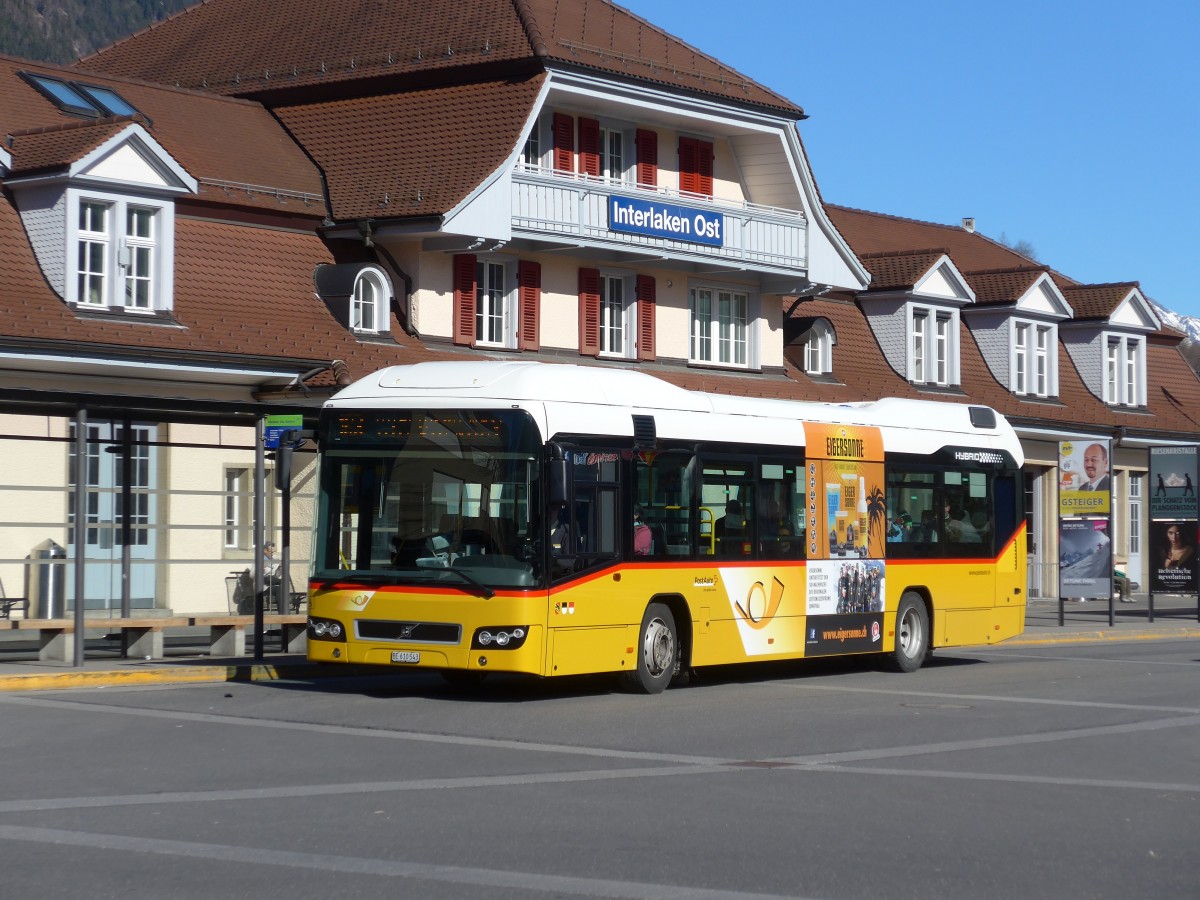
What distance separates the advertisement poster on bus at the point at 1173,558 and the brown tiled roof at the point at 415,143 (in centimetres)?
1518

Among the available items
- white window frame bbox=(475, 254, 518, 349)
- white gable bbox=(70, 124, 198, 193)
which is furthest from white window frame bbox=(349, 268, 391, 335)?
white gable bbox=(70, 124, 198, 193)

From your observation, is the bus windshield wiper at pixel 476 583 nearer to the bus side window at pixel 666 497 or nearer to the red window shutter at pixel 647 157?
the bus side window at pixel 666 497

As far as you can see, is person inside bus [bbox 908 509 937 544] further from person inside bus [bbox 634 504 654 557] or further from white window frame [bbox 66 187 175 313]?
white window frame [bbox 66 187 175 313]

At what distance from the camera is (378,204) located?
105ft

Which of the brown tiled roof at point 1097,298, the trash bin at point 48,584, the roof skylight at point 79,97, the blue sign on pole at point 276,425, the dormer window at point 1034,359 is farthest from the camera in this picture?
the brown tiled roof at point 1097,298

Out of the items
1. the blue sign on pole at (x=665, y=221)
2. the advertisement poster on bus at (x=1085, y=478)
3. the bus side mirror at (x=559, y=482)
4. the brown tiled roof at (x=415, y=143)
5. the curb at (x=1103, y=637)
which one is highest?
the brown tiled roof at (x=415, y=143)

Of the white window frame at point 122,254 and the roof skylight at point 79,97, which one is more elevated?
the roof skylight at point 79,97

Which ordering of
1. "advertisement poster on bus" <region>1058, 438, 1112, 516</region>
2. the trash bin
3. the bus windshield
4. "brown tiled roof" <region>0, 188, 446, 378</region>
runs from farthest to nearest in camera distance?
"advertisement poster on bus" <region>1058, 438, 1112, 516</region> < "brown tiled roof" <region>0, 188, 446, 378</region> < the trash bin < the bus windshield

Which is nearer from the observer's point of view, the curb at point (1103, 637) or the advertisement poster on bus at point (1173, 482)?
the curb at point (1103, 637)

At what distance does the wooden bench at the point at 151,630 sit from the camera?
64.1 feet

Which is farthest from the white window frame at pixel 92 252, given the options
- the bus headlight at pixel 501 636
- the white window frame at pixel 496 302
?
the bus headlight at pixel 501 636

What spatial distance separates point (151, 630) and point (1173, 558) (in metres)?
22.8

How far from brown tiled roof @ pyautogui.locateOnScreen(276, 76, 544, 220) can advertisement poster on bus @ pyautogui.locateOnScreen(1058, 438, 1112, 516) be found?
37.7ft

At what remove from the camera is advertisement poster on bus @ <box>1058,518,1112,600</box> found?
33.8 m
